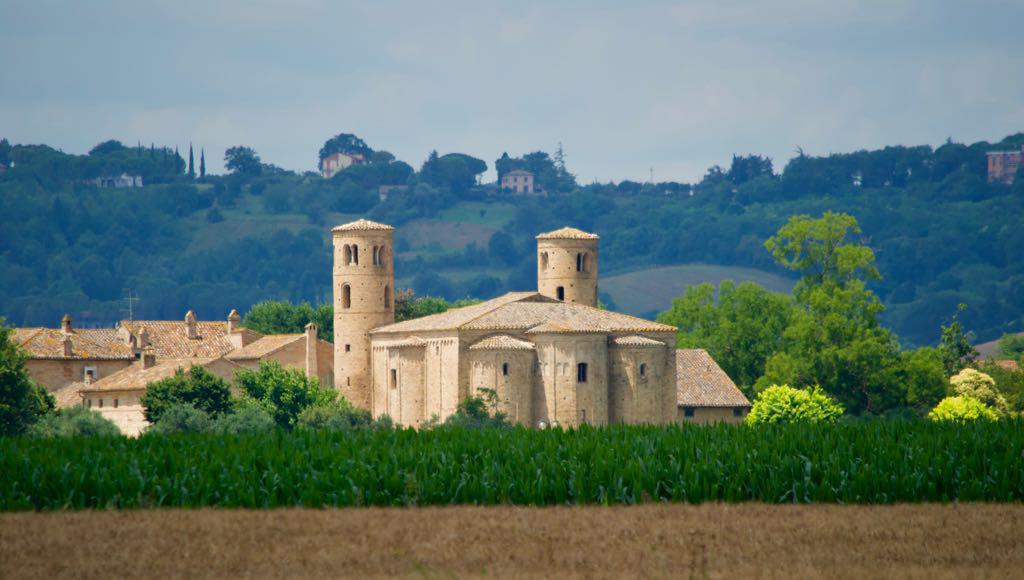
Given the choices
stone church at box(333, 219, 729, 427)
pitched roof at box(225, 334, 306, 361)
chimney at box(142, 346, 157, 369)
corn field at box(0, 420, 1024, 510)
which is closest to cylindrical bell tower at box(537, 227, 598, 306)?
stone church at box(333, 219, 729, 427)

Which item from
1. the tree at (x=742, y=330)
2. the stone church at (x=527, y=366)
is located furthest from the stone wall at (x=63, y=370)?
the tree at (x=742, y=330)

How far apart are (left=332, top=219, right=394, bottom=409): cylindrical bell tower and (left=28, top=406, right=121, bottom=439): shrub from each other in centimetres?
1479

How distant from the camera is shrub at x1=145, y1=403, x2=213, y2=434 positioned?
260ft

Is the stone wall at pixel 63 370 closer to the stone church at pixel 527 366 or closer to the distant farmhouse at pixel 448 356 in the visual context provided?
the distant farmhouse at pixel 448 356

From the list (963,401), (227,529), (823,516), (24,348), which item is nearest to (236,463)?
(227,529)

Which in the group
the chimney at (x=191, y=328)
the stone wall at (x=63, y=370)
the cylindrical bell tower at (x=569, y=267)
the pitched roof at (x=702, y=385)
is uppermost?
the cylindrical bell tower at (x=569, y=267)

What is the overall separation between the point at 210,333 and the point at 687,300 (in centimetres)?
2868

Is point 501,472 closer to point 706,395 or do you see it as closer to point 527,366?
point 527,366

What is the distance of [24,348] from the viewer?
96125 millimetres

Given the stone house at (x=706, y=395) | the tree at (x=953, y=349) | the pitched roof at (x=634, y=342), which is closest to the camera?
the pitched roof at (x=634, y=342)

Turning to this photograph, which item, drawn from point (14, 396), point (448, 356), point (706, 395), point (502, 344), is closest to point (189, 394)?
point (14, 396)

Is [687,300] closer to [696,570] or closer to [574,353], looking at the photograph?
[574,353]

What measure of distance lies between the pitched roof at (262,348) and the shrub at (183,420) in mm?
15216

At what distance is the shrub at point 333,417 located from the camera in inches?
3359
